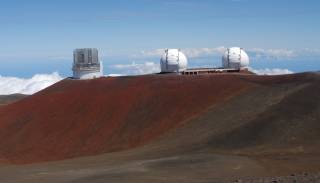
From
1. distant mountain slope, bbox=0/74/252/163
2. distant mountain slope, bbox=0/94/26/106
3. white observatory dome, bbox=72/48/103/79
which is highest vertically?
white observatory dome, bbox=72/48/103/79

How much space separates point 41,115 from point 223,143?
26245 millimetres

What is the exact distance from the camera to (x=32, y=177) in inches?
1368

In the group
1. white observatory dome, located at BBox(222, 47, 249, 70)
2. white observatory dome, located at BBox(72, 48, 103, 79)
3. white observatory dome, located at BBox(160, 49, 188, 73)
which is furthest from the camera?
white observatory dome, located at BBox(72, 48, 103, 79)

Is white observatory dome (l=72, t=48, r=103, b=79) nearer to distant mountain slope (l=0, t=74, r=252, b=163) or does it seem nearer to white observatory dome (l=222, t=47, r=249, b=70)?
distant mountain slope (l=0, t=74, r=252, b=163)

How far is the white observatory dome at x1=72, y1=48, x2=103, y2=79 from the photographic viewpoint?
236ft

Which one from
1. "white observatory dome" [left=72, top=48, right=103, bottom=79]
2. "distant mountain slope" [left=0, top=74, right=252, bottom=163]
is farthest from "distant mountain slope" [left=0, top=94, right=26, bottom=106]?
"distant mountain slope" [left=0, top=74, right=252, bottom=163]

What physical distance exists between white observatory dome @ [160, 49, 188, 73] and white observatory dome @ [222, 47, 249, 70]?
17.0ft

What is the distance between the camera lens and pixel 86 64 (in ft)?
238

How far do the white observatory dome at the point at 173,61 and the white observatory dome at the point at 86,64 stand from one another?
994 centimetres

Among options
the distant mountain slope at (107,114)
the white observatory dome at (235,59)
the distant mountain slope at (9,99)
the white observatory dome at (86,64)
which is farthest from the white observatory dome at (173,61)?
the distant mountain slope at (9,99)

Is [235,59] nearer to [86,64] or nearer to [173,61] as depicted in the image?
[173,61]

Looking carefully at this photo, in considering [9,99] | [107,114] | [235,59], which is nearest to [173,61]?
[235,59]

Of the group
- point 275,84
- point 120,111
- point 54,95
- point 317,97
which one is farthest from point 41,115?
point 317,97

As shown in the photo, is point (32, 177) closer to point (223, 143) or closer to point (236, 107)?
point (223, 143)
